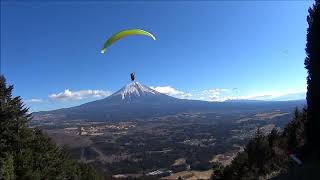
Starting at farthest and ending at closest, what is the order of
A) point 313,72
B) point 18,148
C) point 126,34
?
point 18,148 < point 313,72 < point 126,34

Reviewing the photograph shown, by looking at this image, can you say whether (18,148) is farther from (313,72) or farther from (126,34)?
(313,72)

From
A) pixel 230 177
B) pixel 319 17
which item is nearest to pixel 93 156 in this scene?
pixel 230 177

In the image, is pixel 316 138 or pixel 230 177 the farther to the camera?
pixel 230 177

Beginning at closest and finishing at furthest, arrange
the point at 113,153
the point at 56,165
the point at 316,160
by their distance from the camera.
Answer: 1. the point at 316,160
2. the point at 56,165
3. the point at 113,153

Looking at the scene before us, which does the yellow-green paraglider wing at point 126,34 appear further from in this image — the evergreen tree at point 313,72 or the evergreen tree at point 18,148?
the evergreen tree at point 18,148

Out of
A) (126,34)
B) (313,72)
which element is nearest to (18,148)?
(126,34)

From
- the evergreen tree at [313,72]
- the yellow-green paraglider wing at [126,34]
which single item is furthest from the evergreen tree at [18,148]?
the evergreen tree at [313,72]

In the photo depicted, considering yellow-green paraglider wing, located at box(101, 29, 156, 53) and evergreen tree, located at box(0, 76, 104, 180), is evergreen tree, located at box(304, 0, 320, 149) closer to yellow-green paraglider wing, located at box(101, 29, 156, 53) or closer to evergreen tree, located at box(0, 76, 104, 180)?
yellow-green paraglider wing, located at box(101, 29, 156, 53)

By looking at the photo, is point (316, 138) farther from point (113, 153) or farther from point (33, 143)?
point (113, 153)

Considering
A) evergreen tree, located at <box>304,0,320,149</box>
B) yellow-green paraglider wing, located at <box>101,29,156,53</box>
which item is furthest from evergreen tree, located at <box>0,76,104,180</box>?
evergreen tree, located at <box>304,0,320,149</box>
